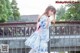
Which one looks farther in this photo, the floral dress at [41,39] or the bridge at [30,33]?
the bridge at [30,33]

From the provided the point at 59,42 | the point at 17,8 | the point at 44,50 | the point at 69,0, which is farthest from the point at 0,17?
the point at 44,50

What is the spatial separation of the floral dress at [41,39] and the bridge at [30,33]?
105 inches

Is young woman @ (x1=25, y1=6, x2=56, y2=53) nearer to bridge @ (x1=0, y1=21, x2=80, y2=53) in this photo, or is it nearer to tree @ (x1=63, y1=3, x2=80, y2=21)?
bridge @ (x1=0, y1=21, x2=80, y2=53)

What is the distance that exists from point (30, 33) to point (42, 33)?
120 inches

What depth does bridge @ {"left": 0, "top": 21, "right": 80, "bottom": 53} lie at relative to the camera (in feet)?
27.8

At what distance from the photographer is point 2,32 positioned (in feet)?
29.3

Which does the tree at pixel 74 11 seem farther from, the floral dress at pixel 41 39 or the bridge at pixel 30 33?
the floral dress at pixel 41 39

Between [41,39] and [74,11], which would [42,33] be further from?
[74,11]

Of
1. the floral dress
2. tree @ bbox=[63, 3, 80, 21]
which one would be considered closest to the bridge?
the floral dress

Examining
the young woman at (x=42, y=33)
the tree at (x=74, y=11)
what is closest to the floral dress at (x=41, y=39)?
the young woman at (x=42, y=33)

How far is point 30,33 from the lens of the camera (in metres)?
8.50

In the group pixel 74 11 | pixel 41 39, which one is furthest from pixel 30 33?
pixel 74 11

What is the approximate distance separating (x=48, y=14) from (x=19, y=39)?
11.2ft

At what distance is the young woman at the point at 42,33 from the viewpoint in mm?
5434
